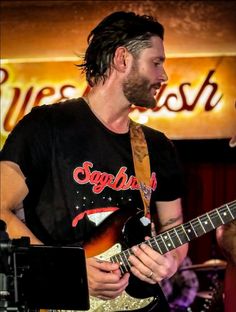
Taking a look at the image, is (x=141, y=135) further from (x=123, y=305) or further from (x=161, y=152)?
(x=123, y=305)

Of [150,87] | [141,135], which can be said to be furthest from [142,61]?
[141,135]

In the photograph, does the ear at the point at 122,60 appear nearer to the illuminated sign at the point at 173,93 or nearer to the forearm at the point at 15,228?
the forearm at the point at 15,228

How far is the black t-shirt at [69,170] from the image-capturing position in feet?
9.92

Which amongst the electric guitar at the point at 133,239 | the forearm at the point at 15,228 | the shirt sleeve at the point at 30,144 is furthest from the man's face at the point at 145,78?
the forearm at the point at 15,228

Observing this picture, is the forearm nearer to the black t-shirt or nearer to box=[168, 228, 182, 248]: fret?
the black t-shirt

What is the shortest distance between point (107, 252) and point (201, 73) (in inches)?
161

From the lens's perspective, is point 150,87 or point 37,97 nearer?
point 150,87

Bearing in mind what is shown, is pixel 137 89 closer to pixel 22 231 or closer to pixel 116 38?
pixel 116 38

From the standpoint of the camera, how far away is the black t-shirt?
302 cm

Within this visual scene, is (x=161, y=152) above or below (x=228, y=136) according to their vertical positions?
below

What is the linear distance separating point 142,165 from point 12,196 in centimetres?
72

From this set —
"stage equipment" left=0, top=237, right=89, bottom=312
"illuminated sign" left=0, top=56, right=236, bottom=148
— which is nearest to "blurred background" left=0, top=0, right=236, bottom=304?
"illuminated sign" left=0, top=56, right=236, bottom=148

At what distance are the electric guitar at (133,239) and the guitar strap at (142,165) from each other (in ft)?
0.63

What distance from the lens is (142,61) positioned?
3330mm
